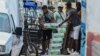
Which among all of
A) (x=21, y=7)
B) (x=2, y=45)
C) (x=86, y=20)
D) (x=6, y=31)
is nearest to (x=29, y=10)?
(x=21, y=7)

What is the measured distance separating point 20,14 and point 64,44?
2260mm

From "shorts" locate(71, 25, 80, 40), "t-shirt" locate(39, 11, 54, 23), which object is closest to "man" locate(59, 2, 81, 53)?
"shorts" locate(71, 25, 80, 40)

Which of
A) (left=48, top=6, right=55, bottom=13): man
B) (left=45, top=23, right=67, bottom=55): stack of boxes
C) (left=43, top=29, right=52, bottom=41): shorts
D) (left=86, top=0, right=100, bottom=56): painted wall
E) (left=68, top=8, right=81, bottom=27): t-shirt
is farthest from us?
(left=45, top=23, right=67, bottom=55): stack of boxes

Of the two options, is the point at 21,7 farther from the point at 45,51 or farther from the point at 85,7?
the point at 85,7

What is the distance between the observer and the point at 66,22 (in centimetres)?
1150

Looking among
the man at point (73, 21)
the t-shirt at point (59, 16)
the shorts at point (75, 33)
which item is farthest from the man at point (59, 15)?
the shorts at point (75, 33)

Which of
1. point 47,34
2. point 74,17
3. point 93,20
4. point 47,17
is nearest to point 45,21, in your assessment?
point 47,17

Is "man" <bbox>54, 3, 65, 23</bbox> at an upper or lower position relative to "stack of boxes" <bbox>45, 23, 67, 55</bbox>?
upper

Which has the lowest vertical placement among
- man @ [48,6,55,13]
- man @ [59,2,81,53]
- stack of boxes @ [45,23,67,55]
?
stack of boxes @ [45,23,67,55]

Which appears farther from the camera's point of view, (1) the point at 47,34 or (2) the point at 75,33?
(1) the point at 47,34

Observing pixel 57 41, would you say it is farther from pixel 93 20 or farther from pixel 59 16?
pixel 93 20

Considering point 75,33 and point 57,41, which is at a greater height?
point 75,33

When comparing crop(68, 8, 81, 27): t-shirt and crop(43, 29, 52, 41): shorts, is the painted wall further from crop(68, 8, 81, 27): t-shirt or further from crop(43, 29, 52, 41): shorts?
crop(43, 29, 52, 41): shorts

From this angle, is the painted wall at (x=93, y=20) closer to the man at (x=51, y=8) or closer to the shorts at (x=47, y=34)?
the man at (x=51, y=8)
